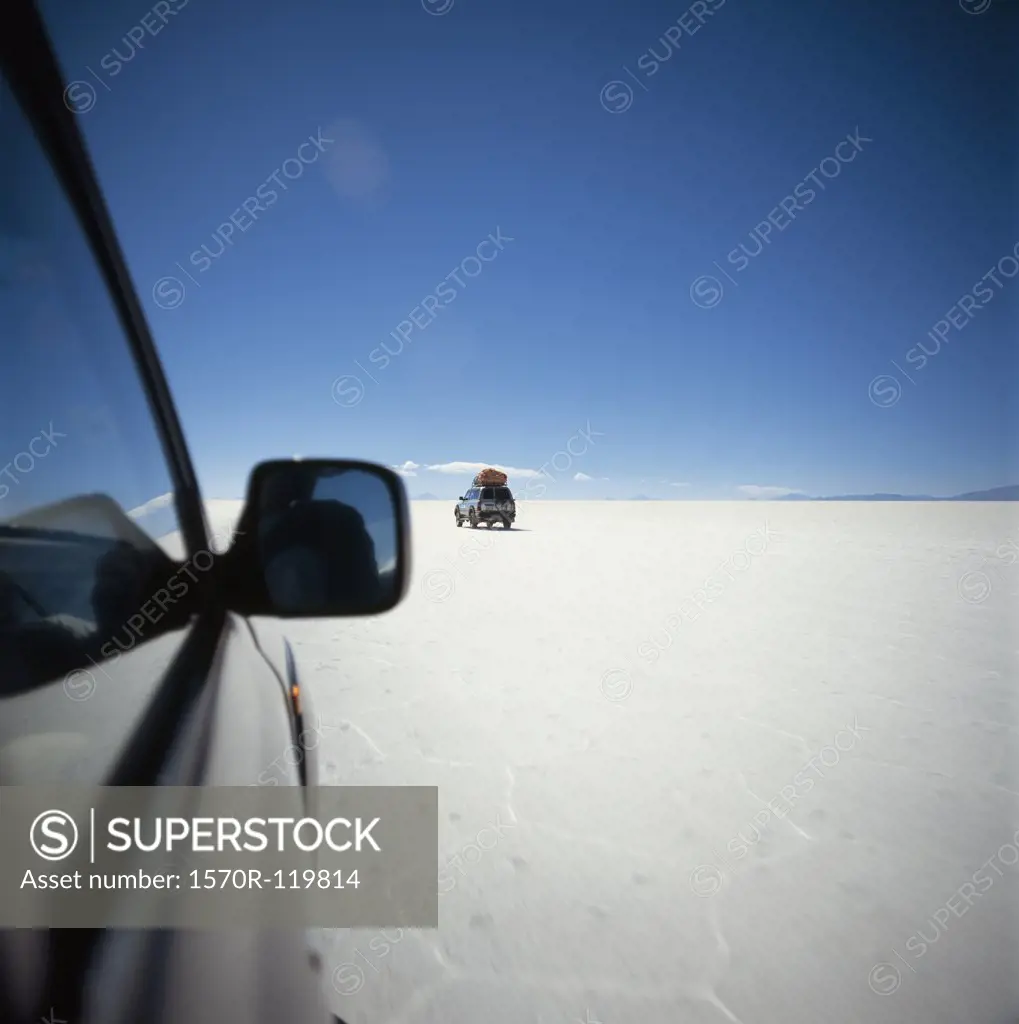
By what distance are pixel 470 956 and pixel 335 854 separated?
81 centimetres

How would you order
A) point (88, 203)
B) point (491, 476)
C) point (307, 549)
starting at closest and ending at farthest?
point (88, 203), point (307, 549), point (491, 476)

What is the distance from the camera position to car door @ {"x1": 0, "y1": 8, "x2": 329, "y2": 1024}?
0.68 meters

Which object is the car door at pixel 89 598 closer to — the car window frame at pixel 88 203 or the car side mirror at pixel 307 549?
the car window frame at pixel 88 203

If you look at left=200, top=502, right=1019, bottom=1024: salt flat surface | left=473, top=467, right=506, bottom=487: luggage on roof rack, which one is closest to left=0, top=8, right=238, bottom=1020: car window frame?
left=200, top=502, right=1019, bottom=1024: salt flat surface

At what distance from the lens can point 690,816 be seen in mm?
3230

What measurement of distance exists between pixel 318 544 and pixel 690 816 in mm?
2876

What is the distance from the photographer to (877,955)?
231 cm

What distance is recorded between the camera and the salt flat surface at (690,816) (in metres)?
2.14

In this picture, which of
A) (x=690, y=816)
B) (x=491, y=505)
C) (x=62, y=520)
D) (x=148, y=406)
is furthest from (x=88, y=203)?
(x=491, y=505)

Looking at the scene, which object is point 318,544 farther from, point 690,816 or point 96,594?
point 690,816

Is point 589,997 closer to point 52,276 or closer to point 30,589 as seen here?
point 30,589

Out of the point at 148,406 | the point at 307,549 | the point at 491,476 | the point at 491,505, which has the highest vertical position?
the point at 491,476

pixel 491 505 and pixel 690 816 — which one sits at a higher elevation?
pixel 491 505

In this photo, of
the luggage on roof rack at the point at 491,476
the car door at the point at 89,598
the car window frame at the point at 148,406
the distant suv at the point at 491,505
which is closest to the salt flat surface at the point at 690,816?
the car door at the point at 89,598
